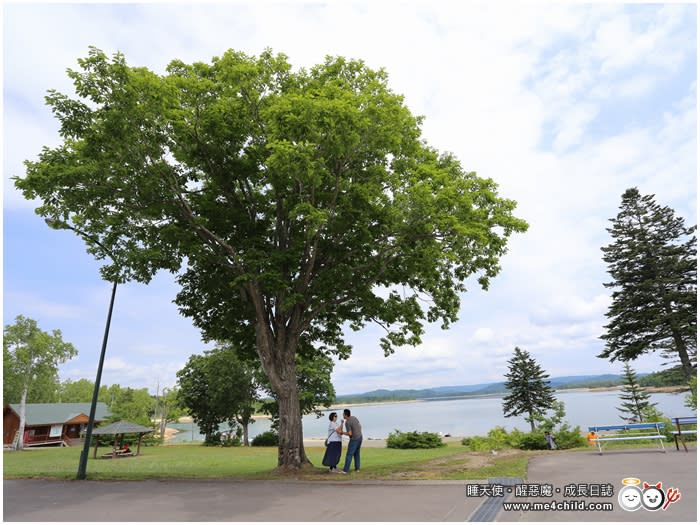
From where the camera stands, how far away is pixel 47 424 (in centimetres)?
5072

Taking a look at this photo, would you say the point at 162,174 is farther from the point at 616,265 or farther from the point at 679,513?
the point at 616,265

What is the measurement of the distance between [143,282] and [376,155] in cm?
838

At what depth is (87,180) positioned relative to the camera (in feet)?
38.9

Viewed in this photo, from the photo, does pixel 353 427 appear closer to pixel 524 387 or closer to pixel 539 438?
pixel 539 438

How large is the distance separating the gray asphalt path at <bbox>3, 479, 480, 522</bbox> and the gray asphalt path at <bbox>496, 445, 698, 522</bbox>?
148 centimetres

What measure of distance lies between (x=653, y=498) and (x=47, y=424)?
60590 mm

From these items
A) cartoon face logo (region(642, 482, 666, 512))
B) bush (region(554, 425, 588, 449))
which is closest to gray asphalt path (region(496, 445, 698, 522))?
cartoon face logo (region(642, 482, 666, 512))

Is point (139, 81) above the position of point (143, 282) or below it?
above

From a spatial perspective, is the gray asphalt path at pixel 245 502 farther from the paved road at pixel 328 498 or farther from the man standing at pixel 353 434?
the man standing at pixel 353 434

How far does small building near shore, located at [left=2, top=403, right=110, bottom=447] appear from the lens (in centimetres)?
4994

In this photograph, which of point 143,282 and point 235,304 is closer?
point 143,282

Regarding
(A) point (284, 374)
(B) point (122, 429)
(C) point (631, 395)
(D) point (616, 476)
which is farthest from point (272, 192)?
(C) point (631, 395)

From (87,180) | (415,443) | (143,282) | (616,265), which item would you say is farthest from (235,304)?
(616,265)

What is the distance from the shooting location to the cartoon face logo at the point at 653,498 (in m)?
6.94
